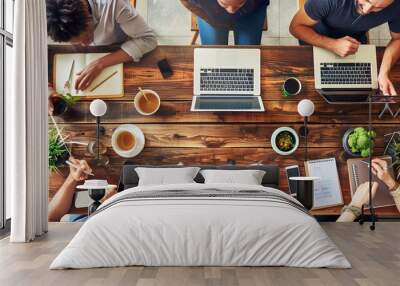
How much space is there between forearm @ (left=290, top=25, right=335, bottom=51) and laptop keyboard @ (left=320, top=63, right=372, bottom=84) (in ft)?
0.77

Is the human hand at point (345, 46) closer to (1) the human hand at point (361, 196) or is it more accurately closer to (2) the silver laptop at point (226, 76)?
(2) the silver laptop at point (226, 76)

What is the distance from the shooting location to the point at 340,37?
656 cm

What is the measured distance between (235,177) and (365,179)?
1683 mm

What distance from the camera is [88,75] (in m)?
6.59

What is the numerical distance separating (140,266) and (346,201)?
336 cm

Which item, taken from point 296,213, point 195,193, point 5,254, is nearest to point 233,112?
point 195,193

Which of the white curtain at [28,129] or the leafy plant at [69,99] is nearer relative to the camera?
the white curtain at [28,129]

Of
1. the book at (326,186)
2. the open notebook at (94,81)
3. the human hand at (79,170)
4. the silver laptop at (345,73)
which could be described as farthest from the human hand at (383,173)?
the human hand at (79,170)

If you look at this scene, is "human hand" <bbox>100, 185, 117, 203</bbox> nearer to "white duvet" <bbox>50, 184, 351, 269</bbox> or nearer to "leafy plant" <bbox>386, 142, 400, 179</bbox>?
"white duvet" <bbox>50, 184, 351, 269</bbox>

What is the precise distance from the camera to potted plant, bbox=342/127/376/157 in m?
6.41

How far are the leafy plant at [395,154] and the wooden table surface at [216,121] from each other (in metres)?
0.12

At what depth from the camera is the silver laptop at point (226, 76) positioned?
21.4ft

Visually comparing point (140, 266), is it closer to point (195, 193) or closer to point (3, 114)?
point (195, 193)

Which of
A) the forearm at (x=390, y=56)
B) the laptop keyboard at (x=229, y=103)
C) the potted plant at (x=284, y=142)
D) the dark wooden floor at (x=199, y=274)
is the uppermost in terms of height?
the forearm at (x=390, y=56)
